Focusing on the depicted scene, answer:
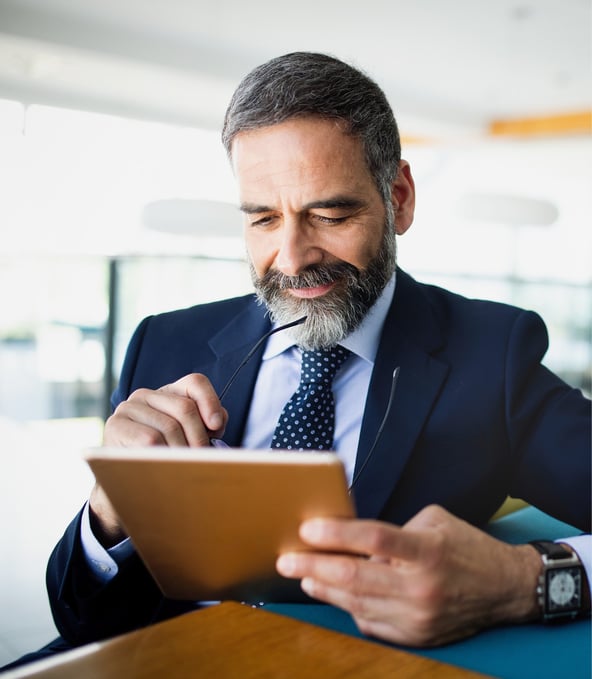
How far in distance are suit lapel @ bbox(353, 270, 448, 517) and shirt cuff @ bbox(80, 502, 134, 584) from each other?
366 mm

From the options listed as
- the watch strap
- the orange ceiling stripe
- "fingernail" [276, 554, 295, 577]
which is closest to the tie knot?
the watch strap

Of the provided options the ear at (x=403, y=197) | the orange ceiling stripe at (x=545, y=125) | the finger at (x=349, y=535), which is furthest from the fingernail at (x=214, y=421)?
the orange ceiling stripe at (x=545, y=125)

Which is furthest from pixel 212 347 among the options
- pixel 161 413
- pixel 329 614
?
pixel 329 614

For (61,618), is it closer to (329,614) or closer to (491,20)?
(329,614)

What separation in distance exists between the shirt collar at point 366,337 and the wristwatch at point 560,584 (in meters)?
0.47

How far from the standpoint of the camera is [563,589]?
90 centimetres

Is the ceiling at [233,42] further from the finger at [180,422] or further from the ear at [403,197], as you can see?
the finger at [180,422]

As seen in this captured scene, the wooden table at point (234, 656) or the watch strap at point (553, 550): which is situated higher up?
the watch strap at point (553, 550)

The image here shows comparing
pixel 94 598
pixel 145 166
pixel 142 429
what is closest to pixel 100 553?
pixel 94 598

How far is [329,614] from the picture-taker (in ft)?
2.84

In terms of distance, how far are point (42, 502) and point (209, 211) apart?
183 cm

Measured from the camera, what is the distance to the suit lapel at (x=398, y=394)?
1164mm

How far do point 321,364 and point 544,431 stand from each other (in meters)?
0.39

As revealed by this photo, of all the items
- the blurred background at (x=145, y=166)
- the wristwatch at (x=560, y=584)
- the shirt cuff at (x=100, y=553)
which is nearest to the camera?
the wristwatch at (x=560, y=584)
